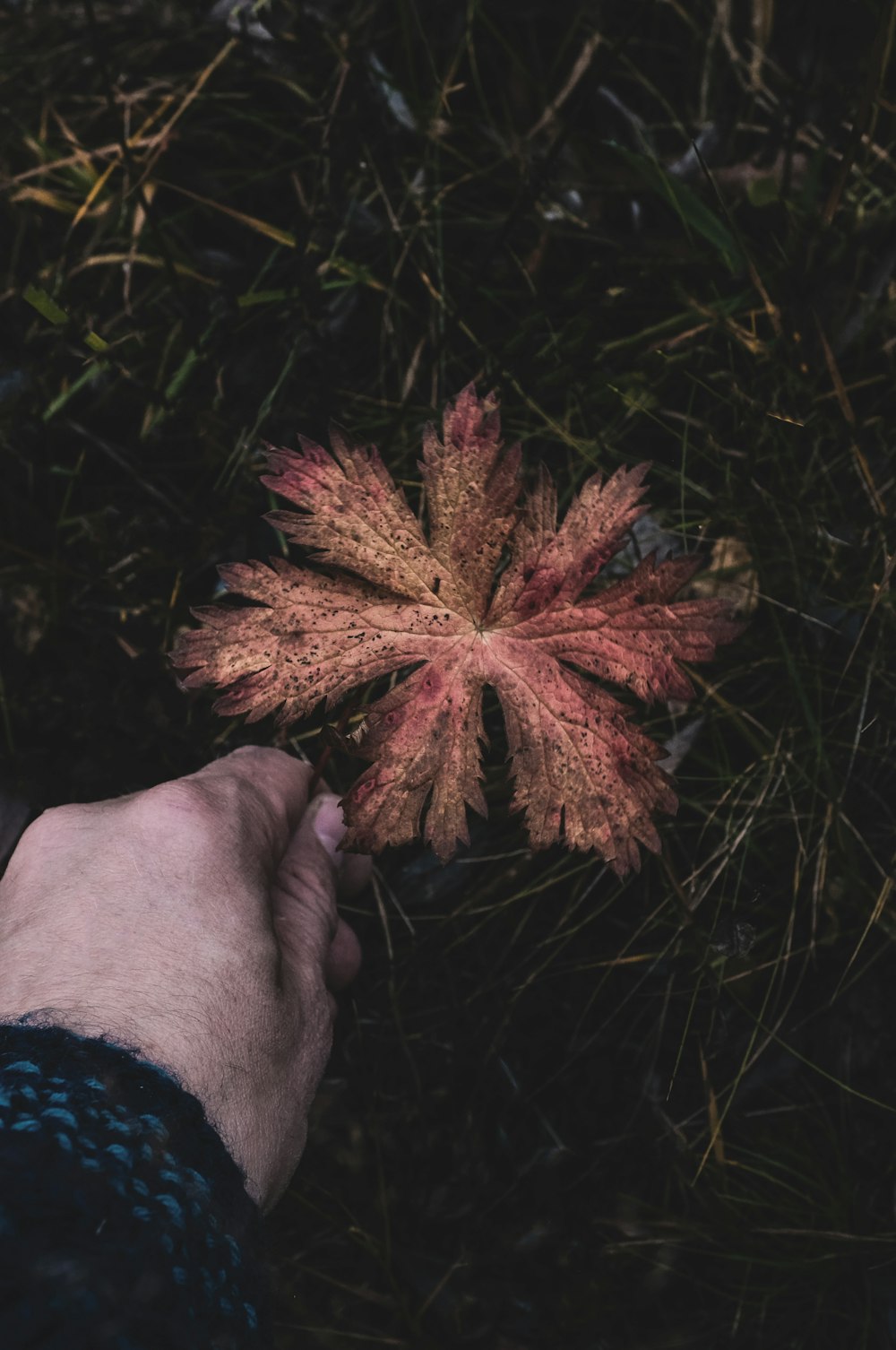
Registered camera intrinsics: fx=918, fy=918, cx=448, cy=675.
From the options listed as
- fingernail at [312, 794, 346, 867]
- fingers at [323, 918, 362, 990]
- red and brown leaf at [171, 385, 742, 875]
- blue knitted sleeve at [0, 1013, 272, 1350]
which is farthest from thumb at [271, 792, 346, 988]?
blue knitted sleeve at [0, 1013, 272, 1350]

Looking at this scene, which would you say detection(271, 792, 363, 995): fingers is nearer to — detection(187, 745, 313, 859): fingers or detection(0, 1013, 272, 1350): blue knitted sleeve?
detection(187, 745, 313, 859): fingers

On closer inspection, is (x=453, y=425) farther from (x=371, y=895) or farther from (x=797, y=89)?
(x=797, y=89)

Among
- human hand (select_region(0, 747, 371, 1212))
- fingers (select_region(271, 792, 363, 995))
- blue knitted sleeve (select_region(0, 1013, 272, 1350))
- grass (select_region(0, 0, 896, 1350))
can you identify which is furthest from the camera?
grass (select_region(0, 0, 896, 1350))

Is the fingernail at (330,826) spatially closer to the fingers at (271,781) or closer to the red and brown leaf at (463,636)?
the fingers at (271,781)

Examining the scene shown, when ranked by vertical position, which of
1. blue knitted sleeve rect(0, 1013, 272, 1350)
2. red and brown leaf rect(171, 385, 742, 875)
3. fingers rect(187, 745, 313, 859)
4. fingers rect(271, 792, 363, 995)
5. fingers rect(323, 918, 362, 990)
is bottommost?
fingers rect(323, 918, 362, 990)

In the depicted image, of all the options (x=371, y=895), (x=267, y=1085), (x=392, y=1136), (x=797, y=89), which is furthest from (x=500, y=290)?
(x=392, y=1136)

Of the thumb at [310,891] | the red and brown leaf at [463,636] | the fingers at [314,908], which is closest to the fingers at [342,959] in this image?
the fingers at [314,908]
